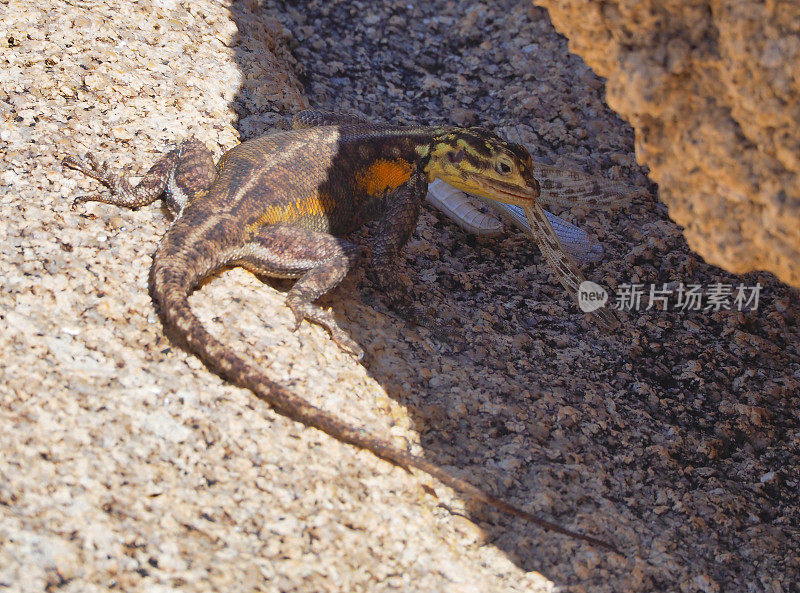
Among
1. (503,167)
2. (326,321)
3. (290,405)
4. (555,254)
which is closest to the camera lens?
(290,405)

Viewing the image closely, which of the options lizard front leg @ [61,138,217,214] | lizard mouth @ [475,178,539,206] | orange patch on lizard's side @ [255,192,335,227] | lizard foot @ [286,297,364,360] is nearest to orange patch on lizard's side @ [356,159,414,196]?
orange patch on lizard's side @ [255,192,335,227]

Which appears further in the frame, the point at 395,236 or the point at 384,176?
the point at 384,176

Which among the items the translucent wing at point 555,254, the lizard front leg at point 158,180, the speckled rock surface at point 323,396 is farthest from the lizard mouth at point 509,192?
the lizard front leg at point 158,180

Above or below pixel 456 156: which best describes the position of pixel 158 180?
below

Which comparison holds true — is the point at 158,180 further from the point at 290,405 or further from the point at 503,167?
the point at 503,167

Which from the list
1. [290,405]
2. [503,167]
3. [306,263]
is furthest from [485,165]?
[290,405]

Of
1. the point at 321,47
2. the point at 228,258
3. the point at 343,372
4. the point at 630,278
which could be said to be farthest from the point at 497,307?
the point at 321,47
